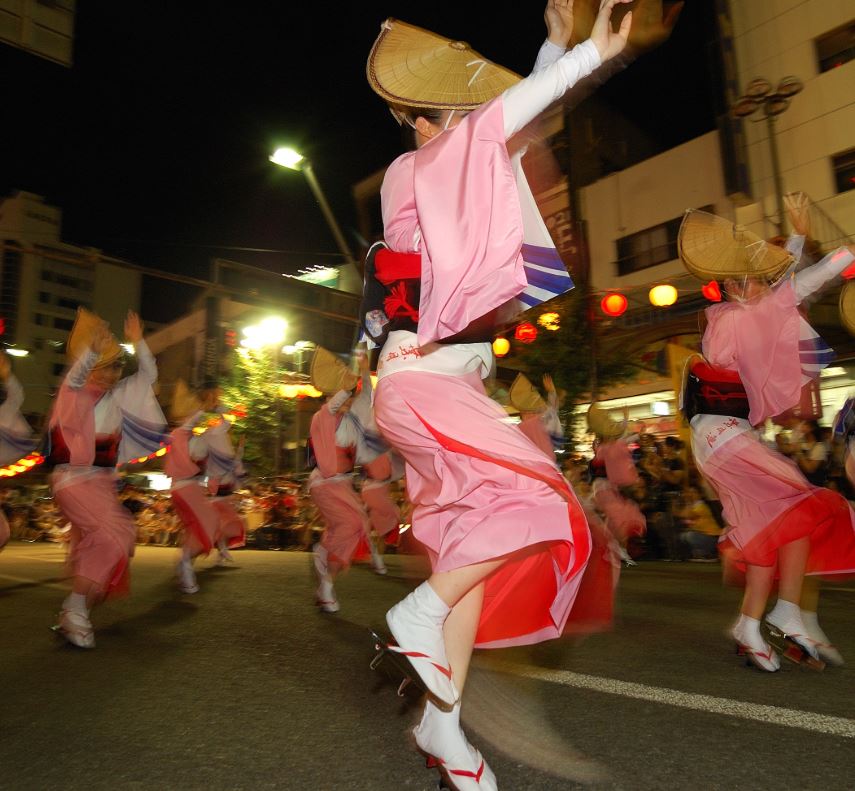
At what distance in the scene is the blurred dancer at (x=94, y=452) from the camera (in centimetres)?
426

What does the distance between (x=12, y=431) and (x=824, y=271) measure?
6358mm

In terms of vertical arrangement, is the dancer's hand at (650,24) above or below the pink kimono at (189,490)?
above

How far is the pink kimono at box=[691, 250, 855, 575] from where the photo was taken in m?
3.23

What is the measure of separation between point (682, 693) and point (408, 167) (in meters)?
2.03

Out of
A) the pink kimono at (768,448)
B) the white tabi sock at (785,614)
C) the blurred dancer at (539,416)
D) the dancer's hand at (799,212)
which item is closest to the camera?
the white tabi sock at (785,614)

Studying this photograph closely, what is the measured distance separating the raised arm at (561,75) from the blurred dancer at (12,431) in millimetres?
5651

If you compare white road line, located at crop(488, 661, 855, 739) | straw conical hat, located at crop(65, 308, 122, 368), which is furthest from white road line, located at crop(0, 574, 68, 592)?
white road line, located at crop(488, 661, 855, 739)

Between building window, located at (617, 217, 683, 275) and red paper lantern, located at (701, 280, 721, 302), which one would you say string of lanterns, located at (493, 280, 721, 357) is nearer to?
red paper lantern, located at (701, 280, 721, 302)

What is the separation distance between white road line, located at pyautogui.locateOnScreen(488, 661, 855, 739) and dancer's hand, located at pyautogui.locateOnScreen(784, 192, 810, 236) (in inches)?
92.4

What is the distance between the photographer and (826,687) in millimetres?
2711

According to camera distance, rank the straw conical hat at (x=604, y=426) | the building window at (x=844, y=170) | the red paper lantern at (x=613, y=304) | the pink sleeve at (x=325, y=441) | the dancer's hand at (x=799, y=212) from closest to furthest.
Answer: the dancer's hand at (x=799, y=212), the pink sleeve at (x=325, y=441), the straw conical hat at (x=604, y=426), the red paper lantern at (x=613, y=304), the building window at (x=844, y=170)

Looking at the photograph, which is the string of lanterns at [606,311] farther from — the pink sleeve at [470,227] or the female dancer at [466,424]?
the pink sleeve at [470,227]

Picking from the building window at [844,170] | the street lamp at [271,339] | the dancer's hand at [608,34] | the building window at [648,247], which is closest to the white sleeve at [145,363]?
the dancer's hand at [608,34]

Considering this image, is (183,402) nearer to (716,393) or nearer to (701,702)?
(716,393)
